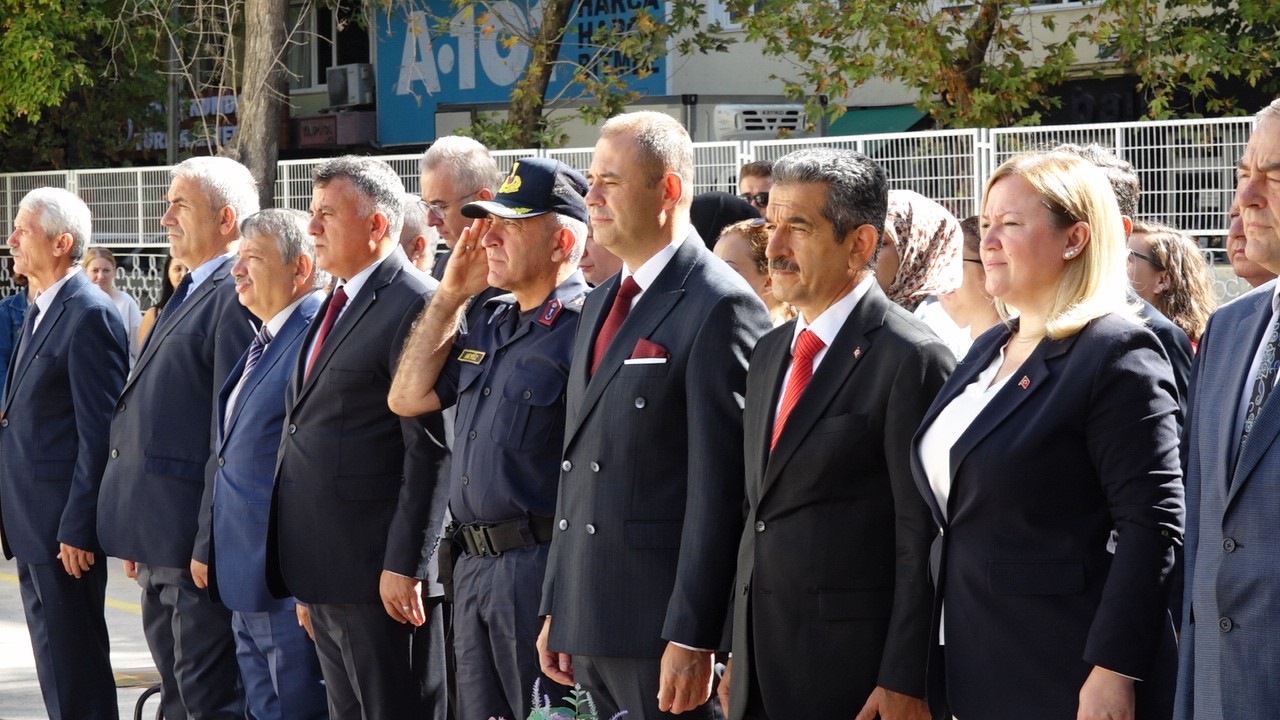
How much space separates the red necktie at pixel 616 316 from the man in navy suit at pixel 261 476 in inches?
64.8

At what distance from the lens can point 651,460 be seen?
392cm

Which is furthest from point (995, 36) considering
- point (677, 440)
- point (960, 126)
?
point (677, 440)

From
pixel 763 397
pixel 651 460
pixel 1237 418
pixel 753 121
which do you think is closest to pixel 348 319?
pixel 651 460

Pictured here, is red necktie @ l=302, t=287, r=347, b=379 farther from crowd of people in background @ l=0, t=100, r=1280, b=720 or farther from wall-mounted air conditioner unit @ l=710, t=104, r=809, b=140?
wall-mounted air conditioner unit @ l=710, t=104, r=809, b=140

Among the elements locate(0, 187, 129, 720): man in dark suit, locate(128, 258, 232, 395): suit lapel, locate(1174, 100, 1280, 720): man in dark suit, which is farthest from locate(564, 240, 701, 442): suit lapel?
locate(0, 187, 129, 720): man in dark suit

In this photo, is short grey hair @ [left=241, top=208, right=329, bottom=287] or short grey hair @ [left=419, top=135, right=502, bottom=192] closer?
short grey hair @ [left=241, top=208, right=329, bottom=287]

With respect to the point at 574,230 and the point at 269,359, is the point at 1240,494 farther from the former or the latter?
the point at 269,359

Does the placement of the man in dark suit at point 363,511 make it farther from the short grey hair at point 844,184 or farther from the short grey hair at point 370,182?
the short grey hair at point 844,184

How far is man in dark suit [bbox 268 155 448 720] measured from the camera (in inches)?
192

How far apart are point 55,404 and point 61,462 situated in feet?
0.79

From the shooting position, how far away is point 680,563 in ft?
12.5

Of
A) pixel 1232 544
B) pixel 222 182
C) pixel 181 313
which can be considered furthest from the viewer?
pixel 222 182

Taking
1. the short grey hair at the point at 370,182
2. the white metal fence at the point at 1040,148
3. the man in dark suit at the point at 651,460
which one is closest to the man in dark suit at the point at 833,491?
the man in dark suit at the point at 651,460

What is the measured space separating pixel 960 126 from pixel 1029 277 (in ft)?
34.8
